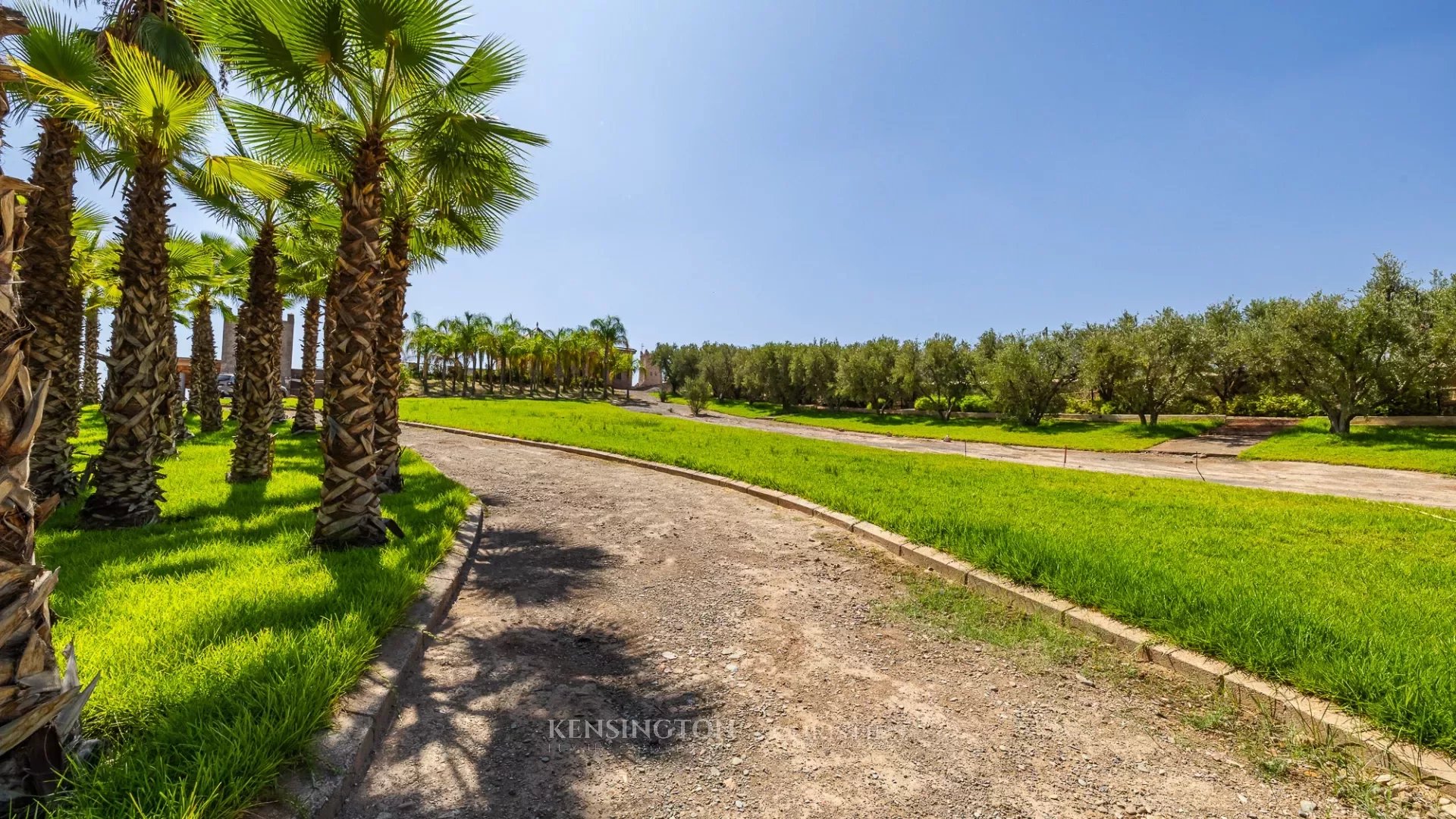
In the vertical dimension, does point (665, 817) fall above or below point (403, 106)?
below

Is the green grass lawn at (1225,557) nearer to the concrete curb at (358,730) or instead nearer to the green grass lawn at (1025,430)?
the concrete curb at (358,730)

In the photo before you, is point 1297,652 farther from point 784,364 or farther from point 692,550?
point 784,364

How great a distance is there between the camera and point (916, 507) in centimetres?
795

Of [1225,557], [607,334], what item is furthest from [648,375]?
[1225,557]

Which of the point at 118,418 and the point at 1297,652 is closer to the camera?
the point at 1297,652

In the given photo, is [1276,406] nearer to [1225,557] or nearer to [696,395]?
[1225,557]

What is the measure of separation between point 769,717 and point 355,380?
529 centimetres

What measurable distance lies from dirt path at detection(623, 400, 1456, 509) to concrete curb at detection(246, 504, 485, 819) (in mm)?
15636

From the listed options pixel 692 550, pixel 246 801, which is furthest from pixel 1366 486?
pixel 246 801

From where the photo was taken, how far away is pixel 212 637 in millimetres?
3424

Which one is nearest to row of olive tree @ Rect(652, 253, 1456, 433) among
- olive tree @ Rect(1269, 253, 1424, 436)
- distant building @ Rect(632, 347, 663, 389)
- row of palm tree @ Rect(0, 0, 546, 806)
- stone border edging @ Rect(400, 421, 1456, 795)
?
olive tree @ Rect(1269, 253, 1424, 436)

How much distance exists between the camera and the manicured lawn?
16.9 metres

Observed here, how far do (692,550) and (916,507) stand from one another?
3.35 metres

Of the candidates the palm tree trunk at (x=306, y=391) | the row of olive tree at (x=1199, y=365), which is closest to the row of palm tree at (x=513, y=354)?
the row of olive tree at (x=1199, y=365)
